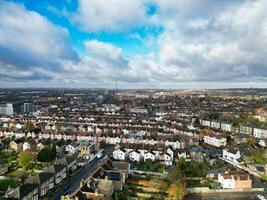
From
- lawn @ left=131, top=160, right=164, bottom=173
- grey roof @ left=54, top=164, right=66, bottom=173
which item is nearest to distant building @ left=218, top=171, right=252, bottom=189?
lawn @ left=131, top=160, right=164, bottom=173

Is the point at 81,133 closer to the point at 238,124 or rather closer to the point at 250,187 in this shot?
the point at 250,187

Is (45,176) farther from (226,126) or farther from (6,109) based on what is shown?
(6,109)

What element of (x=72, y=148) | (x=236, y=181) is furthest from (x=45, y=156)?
(x=236, y=181)

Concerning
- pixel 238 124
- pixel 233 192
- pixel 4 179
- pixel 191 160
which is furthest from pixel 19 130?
pixel 238 124

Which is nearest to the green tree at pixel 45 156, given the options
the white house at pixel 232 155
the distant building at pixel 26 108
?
the white house at pixel 232 155

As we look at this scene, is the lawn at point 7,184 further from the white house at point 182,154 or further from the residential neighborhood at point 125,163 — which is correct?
the white house at point 182,154
